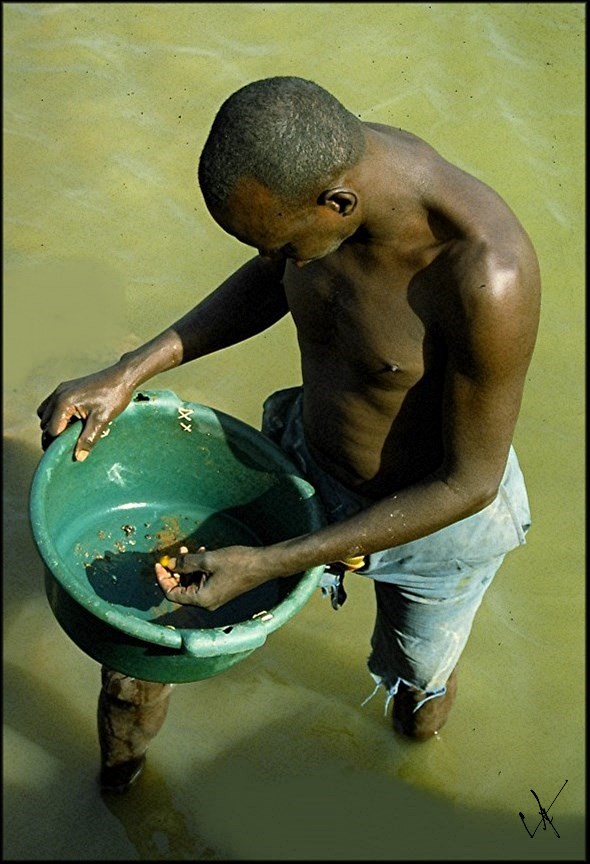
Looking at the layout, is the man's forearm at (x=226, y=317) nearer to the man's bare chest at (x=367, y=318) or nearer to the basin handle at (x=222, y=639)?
the man's bare chest at (x=367, y=318)

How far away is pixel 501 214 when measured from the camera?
6.75 ft

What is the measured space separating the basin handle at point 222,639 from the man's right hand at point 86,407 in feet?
1.88

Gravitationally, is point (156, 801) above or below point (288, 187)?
below

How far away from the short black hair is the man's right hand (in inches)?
26.1

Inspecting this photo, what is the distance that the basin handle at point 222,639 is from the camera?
2074 mm

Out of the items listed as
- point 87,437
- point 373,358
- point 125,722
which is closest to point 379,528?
point 373,358

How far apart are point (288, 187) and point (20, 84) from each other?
3621 millimetres

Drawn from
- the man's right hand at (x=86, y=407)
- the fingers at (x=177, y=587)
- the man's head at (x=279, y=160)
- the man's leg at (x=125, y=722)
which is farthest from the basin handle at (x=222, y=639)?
the man's head at (x=279, y=160)

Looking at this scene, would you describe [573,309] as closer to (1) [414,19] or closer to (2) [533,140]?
(2) [533,140]

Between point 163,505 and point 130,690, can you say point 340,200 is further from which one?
point 130,690

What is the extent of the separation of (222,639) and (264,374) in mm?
2152

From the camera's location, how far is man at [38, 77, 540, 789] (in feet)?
6.35

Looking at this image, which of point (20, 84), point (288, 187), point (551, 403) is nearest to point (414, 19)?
point (20, 84)

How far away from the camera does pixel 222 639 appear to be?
6.86 feet
